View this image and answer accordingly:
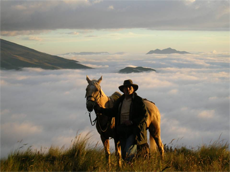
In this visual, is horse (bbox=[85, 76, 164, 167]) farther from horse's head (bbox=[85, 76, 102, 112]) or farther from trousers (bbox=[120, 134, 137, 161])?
trousers (bbox=[120, 134, 137, 161])

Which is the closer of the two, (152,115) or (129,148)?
(129,148)

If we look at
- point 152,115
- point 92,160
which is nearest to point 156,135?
point 152,115

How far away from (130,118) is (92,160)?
1.49 m

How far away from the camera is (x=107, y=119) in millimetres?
7430

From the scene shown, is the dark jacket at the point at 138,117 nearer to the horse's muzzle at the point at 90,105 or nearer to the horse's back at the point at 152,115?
the horse's muzzle at the point at 90,105

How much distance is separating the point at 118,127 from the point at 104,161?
4.32 feet

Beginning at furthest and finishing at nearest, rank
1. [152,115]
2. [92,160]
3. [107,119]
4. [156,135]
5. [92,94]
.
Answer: [156,135] < [152,115] < [107,119] < [92,160] < [92,94]

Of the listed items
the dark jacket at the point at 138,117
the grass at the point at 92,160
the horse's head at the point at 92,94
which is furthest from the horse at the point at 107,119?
the dark jacket at the point at 138,117

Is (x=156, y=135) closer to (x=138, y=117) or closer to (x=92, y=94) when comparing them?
(x=138, y=117)

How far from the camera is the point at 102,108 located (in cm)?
680

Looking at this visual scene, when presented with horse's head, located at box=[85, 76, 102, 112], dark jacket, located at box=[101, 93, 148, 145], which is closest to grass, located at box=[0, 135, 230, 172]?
dark jacket, located at box=[101, 93, 148, 145]

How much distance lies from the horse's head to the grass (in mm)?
1271

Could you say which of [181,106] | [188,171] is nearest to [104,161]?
[188,171]

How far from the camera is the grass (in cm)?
634
